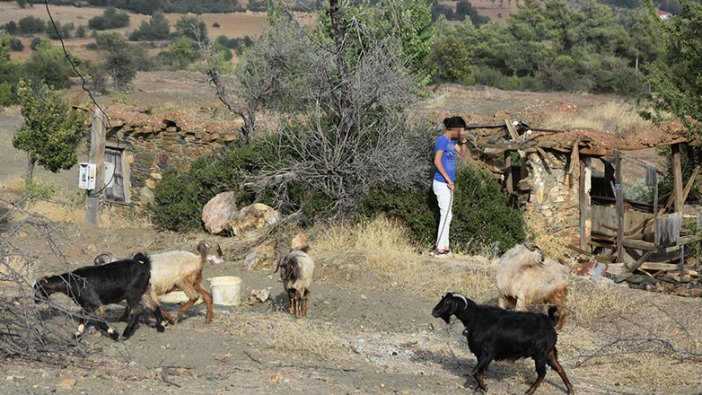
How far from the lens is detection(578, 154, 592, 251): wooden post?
17141mm

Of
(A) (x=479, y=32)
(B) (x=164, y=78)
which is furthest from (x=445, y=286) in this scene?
(A) (x=479, y=32)

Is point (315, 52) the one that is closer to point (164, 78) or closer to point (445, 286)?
point (445, 286)

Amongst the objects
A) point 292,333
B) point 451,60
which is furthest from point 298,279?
point 451,60

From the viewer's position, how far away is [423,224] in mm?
15156

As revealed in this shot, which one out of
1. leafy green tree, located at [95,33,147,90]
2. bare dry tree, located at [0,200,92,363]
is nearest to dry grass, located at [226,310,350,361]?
bare dry tree, located at [0,200,92,363]

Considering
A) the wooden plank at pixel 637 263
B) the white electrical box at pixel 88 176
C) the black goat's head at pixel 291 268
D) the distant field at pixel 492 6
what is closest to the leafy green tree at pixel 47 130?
the white electrical box at pixel 88 176

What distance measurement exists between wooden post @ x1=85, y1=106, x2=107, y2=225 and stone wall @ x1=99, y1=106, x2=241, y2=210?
0.77 metres

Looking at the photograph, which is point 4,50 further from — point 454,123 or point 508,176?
point 454,123

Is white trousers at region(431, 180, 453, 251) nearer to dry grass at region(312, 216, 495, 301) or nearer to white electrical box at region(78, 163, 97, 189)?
dry grass at region(312, 216, 495, 301)

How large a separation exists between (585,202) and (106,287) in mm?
10239

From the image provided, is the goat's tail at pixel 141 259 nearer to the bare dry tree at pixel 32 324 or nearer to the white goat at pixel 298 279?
the bare dry tree at pixel 32 324

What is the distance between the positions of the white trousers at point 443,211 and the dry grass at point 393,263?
42cm

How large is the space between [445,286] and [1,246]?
6.12 m

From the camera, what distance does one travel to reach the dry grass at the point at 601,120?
1145 inches
